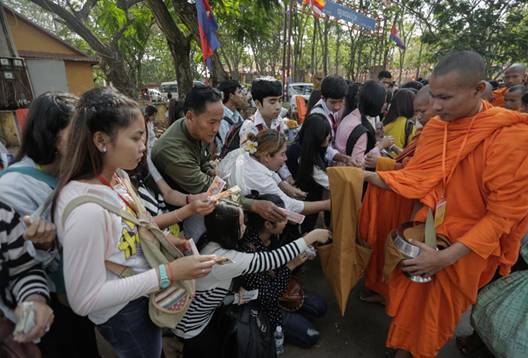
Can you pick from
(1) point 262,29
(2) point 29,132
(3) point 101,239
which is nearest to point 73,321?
(3) point 101,239

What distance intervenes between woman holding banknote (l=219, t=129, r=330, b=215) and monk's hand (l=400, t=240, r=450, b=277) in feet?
2.81

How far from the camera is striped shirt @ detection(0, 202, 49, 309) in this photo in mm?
1161

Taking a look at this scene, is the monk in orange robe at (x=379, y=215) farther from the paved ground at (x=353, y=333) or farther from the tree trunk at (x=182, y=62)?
the tree trunk at (x=182, y=62)

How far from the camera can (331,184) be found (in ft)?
7.17

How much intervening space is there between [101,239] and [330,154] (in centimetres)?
240

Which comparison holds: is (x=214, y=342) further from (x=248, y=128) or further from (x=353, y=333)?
(x=248, y=128)

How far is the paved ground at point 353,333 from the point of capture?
2.28 metres

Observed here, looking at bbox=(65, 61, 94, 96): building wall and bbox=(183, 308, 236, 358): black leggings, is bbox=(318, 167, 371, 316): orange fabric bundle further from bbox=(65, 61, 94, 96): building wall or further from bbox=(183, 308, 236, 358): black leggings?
bbox=(65, 61, 94, 96): building wall

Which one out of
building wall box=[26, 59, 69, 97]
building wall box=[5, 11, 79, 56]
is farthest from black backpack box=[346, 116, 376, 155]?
building wall box=[5, 11, 79, 56]

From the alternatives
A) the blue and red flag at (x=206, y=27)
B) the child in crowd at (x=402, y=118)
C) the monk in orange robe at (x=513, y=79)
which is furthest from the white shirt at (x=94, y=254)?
the monk in orange robe at (x=513, y=79)

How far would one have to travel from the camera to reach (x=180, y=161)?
2.18m

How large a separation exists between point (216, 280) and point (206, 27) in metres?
3.68

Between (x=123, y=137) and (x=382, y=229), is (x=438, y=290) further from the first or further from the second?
(x=123, y=137)

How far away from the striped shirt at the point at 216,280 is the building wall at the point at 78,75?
12.6 m
